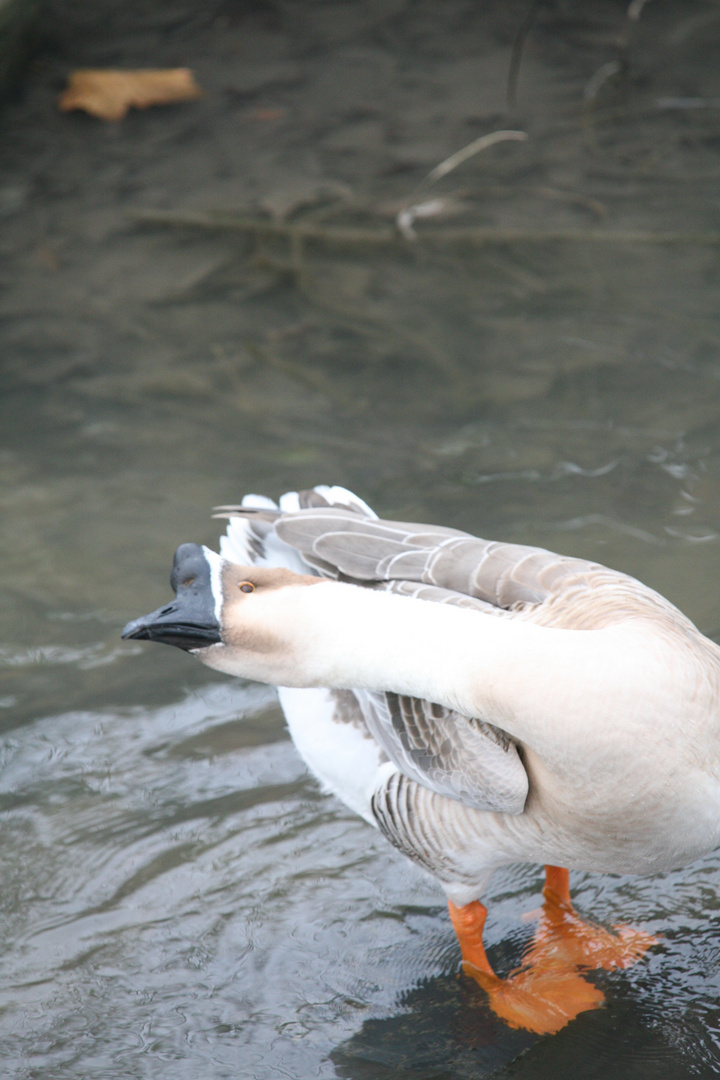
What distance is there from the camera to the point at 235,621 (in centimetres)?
254

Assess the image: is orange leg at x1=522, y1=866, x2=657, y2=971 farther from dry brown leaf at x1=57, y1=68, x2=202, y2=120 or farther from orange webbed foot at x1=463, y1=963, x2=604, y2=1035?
dry brown leaf at x1=57, y1=68, x2=202, y2=120

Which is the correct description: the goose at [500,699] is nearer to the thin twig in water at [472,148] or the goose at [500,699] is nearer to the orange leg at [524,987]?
the orange leg at [524,987]

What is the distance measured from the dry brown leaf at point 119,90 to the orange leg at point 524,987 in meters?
6.87

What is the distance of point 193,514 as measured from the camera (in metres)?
5.07

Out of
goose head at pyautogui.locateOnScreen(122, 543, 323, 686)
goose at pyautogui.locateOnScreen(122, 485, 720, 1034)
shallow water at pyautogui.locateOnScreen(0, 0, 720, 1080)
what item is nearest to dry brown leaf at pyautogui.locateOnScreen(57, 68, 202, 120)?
shallow water at pyautogui.locateOnScreen(0, 0, 720, 1080)

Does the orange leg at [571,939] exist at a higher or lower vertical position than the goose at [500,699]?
Answer: lower

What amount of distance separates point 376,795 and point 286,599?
1.06 meters

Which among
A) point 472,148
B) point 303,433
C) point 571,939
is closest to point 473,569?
point 571,939

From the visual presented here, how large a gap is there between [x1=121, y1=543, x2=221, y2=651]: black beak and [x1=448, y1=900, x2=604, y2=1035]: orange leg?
139 cm

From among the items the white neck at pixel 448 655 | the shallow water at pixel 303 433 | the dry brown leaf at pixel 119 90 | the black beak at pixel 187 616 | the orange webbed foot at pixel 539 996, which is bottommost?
the orange webbed foot at pixel 539 996

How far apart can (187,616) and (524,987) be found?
1.74 meters

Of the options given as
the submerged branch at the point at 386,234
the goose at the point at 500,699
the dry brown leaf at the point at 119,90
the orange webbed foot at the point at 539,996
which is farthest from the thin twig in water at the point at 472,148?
the orange webbed foot at the point at 539,996

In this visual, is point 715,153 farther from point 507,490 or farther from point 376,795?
point 376,795

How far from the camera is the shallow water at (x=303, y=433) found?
3271mm
